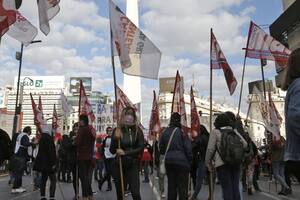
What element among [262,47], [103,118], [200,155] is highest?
[262,47]

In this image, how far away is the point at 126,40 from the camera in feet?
25.7

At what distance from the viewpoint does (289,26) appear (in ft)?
157

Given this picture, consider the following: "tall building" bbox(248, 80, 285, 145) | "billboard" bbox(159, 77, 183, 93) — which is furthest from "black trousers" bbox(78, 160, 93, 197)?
"billboard" bbox(159, 77, 183, 93)

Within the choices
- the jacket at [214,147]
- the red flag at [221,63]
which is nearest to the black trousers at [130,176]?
the jacket at [214,147]

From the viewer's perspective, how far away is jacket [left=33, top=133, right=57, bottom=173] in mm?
8586

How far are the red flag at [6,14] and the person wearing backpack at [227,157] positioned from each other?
3.15 m

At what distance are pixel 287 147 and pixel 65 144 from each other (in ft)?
38.0

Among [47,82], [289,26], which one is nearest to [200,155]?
[289,26]

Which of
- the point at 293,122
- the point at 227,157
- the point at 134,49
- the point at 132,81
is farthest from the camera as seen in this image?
the point at 132,81

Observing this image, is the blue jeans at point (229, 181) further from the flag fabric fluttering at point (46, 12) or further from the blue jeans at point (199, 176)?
the flag fabric fluttering at point (46, 12)

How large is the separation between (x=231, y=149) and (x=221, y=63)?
204 inches

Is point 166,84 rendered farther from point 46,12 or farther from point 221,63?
point 46,12

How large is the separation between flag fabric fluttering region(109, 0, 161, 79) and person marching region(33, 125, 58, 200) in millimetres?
2479

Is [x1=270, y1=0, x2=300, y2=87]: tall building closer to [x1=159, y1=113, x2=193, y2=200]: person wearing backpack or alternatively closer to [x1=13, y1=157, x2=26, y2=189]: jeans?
[x1=13, y1=157, x2=26, y2=189]: jeans
